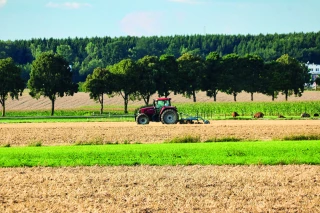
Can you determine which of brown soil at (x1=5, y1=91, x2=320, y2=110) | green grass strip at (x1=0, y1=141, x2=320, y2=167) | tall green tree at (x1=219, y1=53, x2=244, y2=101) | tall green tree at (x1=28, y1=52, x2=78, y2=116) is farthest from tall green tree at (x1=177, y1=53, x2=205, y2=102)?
green grass strip at (x1=0, y1=141, x2=320, y2=167)

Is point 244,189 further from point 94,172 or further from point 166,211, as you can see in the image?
point 94,172

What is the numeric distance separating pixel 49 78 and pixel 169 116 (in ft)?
161

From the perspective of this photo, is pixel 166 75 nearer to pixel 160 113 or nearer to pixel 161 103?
pixel 161 103

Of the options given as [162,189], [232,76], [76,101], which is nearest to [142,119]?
[162,189]

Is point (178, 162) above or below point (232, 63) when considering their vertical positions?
below

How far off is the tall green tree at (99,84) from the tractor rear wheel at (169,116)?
1692 inches

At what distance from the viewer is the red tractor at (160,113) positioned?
56694 mm

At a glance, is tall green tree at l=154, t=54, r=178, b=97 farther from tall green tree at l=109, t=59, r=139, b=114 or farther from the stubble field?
the stubble field

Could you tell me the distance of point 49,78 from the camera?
333ft

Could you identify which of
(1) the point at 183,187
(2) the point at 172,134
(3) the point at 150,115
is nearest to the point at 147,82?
(3) the point at 150,115

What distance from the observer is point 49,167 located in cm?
3016

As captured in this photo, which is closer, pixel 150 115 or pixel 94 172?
pixel 94 172

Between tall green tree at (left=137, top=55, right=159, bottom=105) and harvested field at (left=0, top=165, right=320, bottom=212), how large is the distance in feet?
255

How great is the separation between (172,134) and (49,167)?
1842cm
